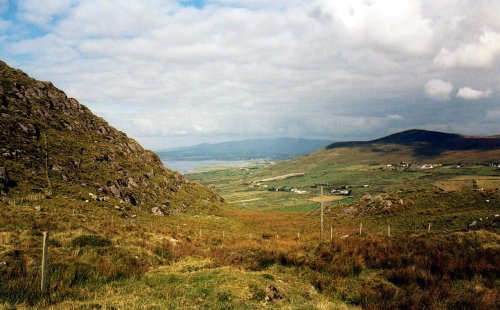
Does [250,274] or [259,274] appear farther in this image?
[259,274]

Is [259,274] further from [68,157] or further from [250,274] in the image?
[68,157]

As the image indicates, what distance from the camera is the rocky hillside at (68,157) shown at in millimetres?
59562

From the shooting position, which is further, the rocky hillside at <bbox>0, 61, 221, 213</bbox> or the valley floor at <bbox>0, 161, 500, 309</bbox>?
the rocky hillside at <bbox>0, 61, 221, 213</bbox>

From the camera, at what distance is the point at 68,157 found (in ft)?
234

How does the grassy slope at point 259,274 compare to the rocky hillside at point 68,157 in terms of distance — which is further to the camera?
the rocky hillside at point 68,157

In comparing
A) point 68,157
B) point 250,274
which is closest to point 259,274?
point 250,274

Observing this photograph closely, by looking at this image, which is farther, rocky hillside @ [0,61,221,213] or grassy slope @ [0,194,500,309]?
rocky hillside @ [0,61,221,213]

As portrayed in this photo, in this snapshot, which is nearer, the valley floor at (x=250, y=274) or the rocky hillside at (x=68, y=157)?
the valley floor at (x=250, y=274)

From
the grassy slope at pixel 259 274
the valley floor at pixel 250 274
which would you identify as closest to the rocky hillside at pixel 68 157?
the valley floor at pixel 250 274

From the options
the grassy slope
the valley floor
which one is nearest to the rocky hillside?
the valley floor

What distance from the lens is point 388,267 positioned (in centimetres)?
1884

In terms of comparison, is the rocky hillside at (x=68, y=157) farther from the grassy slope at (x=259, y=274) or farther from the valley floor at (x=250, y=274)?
the grassy slope at (x=259, y=274)

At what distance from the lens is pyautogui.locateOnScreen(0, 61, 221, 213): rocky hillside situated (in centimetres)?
5956

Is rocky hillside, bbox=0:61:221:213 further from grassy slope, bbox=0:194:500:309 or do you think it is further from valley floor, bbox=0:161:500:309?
grassy slope, bbox=0:194:500:309
